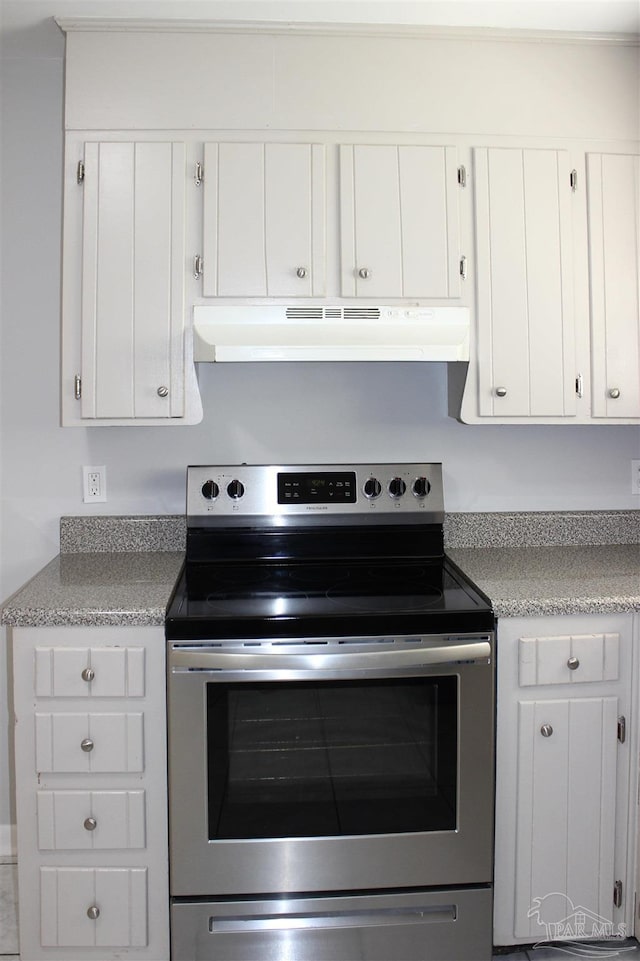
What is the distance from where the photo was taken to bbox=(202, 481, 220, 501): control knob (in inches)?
80.0

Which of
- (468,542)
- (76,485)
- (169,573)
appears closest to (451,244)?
(468,542)

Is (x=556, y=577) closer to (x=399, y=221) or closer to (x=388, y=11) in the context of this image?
(x=399, y=221)

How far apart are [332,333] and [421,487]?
559 mm

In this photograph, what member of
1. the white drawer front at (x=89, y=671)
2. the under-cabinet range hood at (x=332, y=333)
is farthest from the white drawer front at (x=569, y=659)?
the white drawer front at (x=89, y=671)

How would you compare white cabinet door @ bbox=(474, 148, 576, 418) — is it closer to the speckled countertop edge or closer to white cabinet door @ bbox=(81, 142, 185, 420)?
the speckled countertop edge

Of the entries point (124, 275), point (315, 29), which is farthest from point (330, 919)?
point (315, 29)

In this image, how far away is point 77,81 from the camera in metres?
1.88

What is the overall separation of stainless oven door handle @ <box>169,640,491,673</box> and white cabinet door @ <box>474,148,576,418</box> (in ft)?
2.43

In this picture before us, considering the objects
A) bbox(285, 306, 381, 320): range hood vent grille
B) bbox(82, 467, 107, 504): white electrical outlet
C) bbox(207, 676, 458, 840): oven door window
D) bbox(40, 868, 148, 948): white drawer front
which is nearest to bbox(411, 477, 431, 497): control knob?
bbox(285, 306, 381, 320): range hood vent grille

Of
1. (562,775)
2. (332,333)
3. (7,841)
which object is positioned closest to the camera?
(562,775)

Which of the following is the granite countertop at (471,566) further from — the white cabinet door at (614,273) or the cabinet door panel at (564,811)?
the white cabinet door at (614,273)

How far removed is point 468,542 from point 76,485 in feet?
4.29

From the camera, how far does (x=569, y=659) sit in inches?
66.1

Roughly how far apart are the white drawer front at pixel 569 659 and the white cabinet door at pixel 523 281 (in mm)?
672
